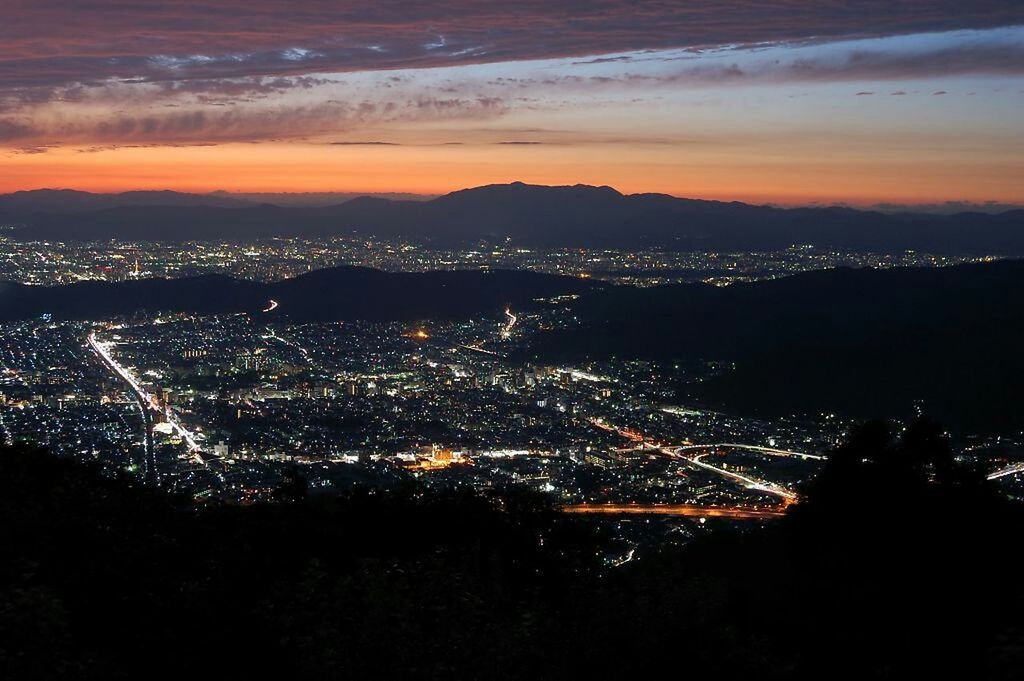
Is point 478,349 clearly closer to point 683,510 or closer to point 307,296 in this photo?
point 307,296

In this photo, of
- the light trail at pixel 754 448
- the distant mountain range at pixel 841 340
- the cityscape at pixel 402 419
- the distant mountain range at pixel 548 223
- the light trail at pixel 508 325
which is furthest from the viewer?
the distant mountain range at pixel 548 223

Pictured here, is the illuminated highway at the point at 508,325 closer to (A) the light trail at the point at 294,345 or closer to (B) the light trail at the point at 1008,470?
(A) the light trail at the point at 294,345

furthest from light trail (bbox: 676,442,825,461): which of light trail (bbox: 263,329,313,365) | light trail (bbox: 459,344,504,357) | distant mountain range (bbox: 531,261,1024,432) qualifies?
light trail (bbox: 263,329,313,365)

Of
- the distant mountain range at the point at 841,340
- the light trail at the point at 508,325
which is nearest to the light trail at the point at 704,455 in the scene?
the distant mountain range at the point at 841,340

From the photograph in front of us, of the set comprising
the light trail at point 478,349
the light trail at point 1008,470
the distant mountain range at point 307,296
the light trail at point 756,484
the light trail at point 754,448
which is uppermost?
the distant mountain range at point 307,296

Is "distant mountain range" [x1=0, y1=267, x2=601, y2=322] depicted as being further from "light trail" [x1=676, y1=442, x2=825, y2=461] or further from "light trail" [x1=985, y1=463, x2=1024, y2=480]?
"light trail" [x1=985, y1=463, x2=1024, y2=480]

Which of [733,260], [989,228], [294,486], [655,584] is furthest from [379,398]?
[989,228]
